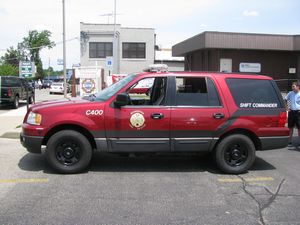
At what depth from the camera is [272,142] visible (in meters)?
7.50

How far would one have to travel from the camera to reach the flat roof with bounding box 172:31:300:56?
26.4 metres

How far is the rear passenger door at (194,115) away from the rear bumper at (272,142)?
0.86 m

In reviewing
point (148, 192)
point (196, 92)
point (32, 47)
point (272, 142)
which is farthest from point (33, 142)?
point (32, 47)

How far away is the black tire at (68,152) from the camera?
6.97 metres

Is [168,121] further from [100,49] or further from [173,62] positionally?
[173,62]

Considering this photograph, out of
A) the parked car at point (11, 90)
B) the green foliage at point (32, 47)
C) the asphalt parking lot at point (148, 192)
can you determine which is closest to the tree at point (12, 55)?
the green foliage at point (32, 47)

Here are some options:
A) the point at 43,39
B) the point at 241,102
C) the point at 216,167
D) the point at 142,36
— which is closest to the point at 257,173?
the point at 216,167

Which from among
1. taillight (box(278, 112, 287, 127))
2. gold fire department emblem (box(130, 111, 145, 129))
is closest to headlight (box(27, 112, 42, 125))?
gold fire department emblem (box(130, 111, 145, 129))

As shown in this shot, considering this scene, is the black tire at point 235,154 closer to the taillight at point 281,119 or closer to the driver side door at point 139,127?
the taillight at point 281,119

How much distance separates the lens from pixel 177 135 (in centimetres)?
715

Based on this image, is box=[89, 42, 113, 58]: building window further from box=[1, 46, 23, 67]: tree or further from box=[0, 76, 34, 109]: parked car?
Result: box=[1, 46, 23, 67]: tree

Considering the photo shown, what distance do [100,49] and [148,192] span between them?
4150 centimetres

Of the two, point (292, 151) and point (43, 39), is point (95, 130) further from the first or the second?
point (43, 39)

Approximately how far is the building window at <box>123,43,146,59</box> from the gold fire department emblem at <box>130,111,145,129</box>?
4072 centimetres
